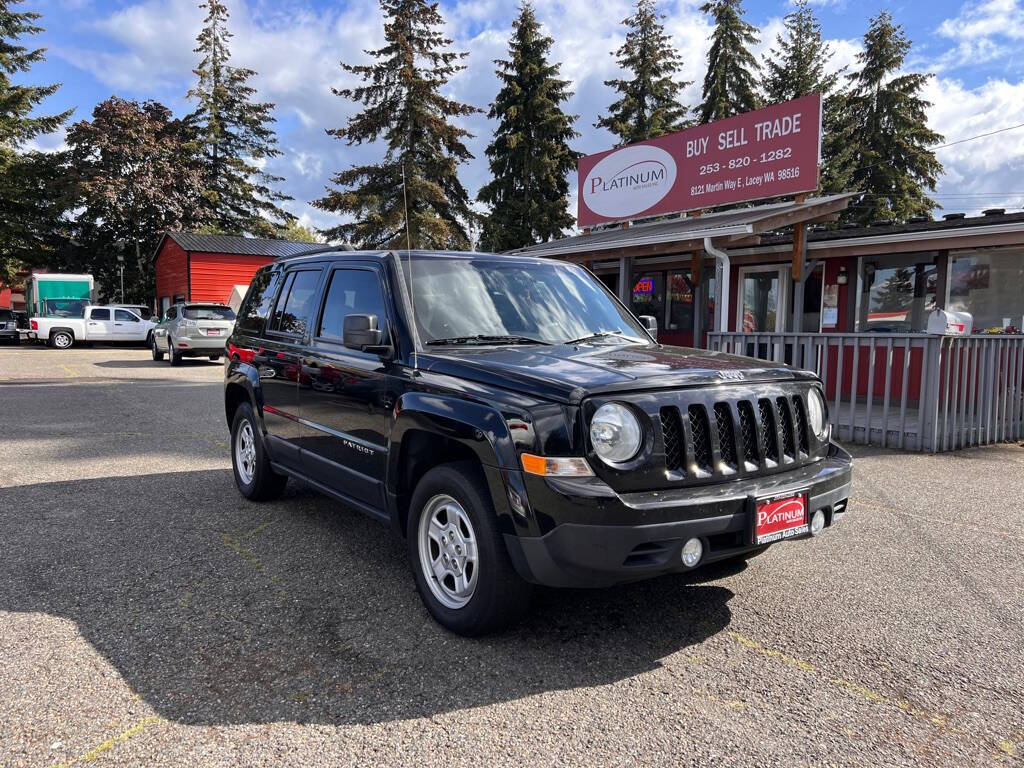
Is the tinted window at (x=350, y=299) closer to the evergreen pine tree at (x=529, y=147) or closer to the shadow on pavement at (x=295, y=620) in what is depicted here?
the shadow on pavement at (x=295, y=620)

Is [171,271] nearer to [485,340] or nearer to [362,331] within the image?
[362,331]

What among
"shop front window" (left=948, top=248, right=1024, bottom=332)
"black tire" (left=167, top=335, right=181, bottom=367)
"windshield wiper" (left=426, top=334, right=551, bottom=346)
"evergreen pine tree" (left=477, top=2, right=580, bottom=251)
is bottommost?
"black tire" (left=167, top=335, right=181, bottom=367)

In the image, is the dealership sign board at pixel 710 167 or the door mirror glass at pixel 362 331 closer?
the door mirror glass at pixel 362 331

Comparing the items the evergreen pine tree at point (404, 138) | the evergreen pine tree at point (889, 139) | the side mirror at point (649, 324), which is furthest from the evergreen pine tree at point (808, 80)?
the side mirror at point (649, 324)

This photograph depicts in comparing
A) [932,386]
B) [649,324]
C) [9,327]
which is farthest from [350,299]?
[9,327]

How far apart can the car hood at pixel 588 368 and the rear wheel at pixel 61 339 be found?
2860cm

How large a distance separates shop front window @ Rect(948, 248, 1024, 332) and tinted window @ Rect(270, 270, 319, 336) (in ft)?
35.9

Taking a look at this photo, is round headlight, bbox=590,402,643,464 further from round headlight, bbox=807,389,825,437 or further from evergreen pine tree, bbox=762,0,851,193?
evergreen pine tree, bbox=762,0,851,193

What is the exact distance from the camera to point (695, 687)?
2854mm

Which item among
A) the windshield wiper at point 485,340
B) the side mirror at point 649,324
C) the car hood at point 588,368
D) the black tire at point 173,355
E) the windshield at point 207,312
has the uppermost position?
the windshield at point 207,312

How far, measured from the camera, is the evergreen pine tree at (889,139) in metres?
31.8

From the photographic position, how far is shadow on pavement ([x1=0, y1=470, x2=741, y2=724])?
A: 2.81 metres

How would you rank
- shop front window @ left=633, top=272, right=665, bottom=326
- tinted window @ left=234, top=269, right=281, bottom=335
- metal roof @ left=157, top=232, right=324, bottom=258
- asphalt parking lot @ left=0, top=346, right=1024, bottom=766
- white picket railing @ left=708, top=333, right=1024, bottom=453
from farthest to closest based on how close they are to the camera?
metal roof @ left=157, top=232, right=324, bottom=258 → shop front window @ left=633, top=272, right=665, bottom=326 → white picket railing @ left=708, top=333, right=1024, bottom=453 → tinted window @ left=234, top=269, right=281, bottom=335 → asphalt parking lot @ left=0, top=346, right=1024, bottom=766

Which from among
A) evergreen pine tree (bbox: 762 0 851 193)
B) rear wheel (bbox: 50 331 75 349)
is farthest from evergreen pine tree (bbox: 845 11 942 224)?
rear wheel (bbox: 50 331 75 349)
